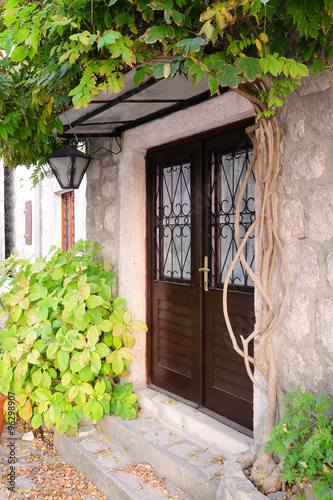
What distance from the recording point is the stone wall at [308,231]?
7.09 ft

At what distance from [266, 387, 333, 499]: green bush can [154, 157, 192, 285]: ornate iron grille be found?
65.6 inches

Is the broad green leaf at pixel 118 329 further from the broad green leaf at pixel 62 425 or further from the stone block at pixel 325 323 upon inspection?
the stone block at pixel 325 323

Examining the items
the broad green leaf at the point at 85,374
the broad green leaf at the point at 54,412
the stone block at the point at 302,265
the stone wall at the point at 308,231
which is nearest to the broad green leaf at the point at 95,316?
the broad green leaf at the point at 85,374

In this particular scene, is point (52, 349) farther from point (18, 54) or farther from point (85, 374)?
point (18, 54)

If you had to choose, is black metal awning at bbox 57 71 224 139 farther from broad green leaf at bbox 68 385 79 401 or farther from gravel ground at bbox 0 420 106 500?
gravel ground at bbox 0 420 106 500

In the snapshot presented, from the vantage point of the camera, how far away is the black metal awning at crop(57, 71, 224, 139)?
285 centimetres

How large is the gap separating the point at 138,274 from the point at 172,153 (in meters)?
1.04

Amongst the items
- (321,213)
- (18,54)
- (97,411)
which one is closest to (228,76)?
(321,213)

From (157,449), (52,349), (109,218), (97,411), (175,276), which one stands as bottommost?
(157,449)

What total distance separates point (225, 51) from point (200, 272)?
168 cm

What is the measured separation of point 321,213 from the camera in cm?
Answer: 219

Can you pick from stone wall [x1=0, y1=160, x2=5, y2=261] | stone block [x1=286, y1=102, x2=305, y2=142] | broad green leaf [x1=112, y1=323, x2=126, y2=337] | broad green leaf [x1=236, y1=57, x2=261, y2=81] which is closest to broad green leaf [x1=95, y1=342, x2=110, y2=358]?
broad green leaf [x1=112, y1=323, x2=126, y2=337]

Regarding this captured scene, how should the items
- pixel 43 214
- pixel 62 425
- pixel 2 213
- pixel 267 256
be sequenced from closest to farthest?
1. pixel 267 256
2. pixel 62 425
3. pixel 43 214
4. pixel 2 213

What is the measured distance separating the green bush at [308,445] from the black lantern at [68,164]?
2683 mm
